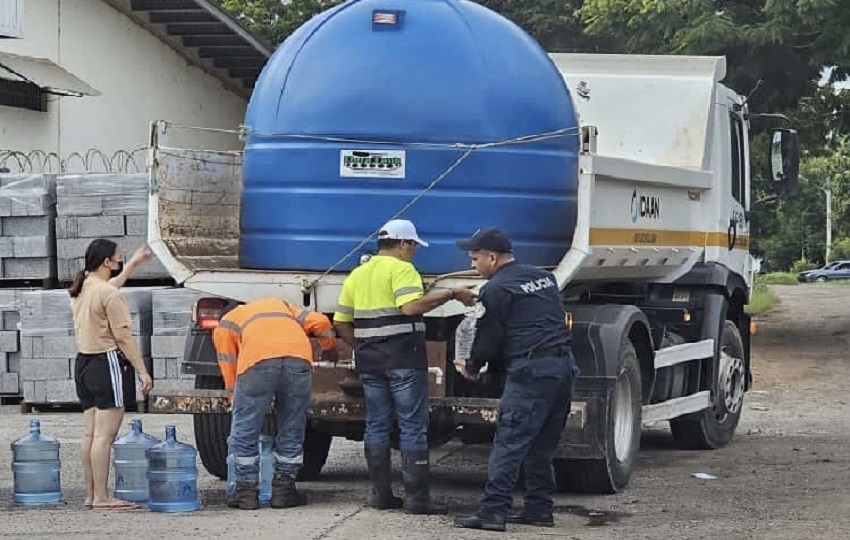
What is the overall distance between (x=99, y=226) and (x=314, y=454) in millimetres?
5392

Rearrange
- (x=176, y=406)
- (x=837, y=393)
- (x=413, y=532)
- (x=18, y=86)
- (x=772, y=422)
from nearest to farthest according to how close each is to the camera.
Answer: (x=413, y=532) < (x=176, y=406) < (x=772, y=422) < (x=837, y=393) < (x=18, y=86)

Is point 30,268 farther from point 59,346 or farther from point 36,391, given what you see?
point 36,391

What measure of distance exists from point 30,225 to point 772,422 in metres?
7.84

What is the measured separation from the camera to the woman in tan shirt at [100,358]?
31.5 feet

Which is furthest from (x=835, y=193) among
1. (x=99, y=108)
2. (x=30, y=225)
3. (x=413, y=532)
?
(x=413, y=532)

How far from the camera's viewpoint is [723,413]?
13.9m

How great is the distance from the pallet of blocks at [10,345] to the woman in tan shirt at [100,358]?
23.3 feet

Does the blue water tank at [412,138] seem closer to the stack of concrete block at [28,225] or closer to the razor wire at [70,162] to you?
the stack of concrete block at [28,225]

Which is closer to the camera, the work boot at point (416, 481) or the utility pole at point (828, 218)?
the work boot at point (416, 481)

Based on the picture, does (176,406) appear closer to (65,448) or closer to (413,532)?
(413,532)

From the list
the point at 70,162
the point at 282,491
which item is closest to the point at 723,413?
the point at 282,491

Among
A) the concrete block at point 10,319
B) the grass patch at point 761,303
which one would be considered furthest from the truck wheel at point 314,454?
the grass patch at point 761,303

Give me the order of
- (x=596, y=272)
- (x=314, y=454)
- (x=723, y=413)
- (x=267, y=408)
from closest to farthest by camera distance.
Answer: (x=267, y=408)
(x=596, y=272)
(x=314, y=454)
(x=723, y=413)

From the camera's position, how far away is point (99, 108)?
22.8 metres
